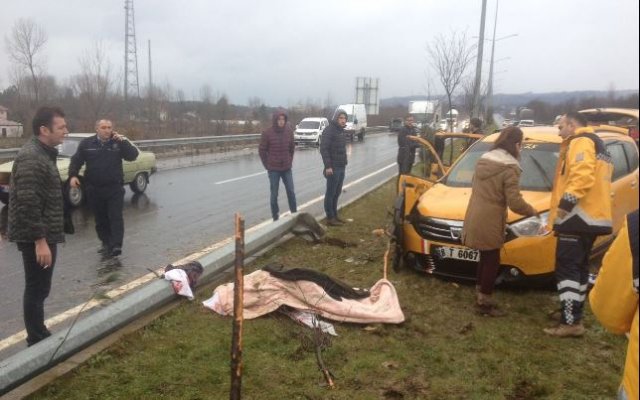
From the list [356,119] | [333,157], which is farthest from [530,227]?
[356,119]

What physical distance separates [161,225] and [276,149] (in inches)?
94.3

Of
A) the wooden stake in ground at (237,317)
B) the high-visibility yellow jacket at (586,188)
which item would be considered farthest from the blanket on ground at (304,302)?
the wooden stake in ground at (237,317)

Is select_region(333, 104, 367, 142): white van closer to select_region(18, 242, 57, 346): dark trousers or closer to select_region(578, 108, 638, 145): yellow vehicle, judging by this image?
select_region(18, 242, 57, 346): dark trousers

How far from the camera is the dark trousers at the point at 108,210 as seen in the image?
7176mm

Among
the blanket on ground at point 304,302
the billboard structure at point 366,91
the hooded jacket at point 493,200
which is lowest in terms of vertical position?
the blanket on ground at point 304,302

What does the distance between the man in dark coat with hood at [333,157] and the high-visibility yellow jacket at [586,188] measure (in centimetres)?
492

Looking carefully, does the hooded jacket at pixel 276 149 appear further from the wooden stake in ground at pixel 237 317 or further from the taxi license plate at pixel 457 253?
the wooden stake in ground at pixel 237 317

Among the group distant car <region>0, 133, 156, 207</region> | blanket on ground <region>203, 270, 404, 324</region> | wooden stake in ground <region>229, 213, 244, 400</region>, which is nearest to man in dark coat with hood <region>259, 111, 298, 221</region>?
distant car <region>0, 133, 156, 207</region>

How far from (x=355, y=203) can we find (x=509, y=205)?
21.3ft

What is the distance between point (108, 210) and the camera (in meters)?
7.29

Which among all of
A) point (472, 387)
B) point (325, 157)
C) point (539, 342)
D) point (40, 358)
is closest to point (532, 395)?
point (472, 387)

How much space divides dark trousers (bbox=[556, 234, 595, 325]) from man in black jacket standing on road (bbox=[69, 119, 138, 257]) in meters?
5.39

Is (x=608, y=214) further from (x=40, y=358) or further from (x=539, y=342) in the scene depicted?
(x=40, y=358)

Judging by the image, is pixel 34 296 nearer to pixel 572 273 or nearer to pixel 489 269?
pixel 489 269
